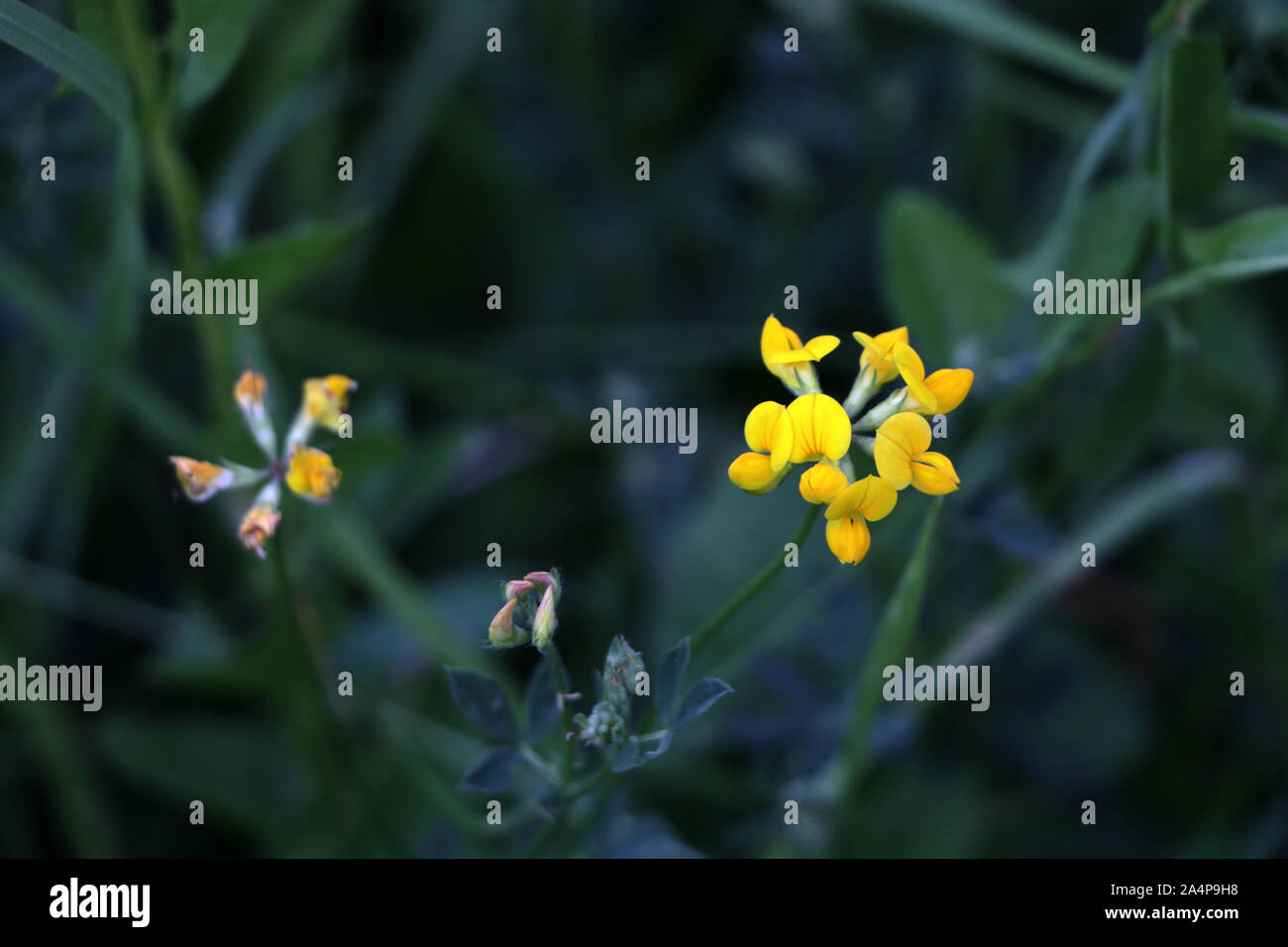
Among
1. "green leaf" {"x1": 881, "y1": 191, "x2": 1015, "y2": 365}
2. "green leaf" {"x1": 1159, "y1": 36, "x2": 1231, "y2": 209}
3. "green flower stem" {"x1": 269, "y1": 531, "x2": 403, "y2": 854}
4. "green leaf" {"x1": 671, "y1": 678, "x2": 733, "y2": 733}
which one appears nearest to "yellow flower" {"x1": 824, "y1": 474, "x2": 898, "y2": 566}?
"green leaf" {"x1": 671, "y1": 678, "x2": 733, "y2": 733}

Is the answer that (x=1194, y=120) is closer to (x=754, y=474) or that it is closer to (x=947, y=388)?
(x=947, y=388)

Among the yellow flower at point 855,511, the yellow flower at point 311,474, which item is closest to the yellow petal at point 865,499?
the yellow flower at point 855,511

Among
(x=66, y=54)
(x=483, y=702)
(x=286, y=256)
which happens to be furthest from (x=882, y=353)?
(x=66, y=54)

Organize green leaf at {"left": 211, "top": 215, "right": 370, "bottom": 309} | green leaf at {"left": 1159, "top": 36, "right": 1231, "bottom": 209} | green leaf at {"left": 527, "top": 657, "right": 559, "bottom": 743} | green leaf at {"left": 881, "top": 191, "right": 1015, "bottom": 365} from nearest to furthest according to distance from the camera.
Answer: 1. green leaf at {"left": 527, "top": 657, "right": 559, "bottom": 743}
2. green leaf at {"left": 1159, "top": 36, "right": 1231, "bottom": 209}
3. green leaf at {"left": 211, "top": 215, "right": 370, "bottom": 309}
4. green leaf at {"left": 881, "top": 191, "right": 1015, "bottom": 365}

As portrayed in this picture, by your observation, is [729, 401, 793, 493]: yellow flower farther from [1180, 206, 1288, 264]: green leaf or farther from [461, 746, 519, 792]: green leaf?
[1180, 206, 1288, 264]: green leaf

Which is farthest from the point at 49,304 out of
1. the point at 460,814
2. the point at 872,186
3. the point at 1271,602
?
the point at 1271,602
